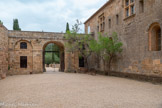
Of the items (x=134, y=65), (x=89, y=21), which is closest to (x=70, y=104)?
(x=134, y=65)

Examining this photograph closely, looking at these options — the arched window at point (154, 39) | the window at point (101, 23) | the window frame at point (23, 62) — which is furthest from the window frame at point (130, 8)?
the window frame at point (23, 62)

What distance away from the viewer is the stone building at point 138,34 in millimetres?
9378

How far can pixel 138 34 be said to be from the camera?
1080 centimetres

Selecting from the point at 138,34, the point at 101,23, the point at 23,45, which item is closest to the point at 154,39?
the point at 138,34

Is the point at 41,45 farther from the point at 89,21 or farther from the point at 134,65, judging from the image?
the point at 134,65

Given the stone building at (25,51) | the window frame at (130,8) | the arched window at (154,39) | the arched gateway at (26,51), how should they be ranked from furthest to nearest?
the arched gateway at (26,51) → the stone building at (25,51) → the window frame at (130,8) → the arched window at (154,39)

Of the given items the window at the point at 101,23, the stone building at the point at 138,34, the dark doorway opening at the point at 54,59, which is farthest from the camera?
the dark doorway opening at the point at 54,59

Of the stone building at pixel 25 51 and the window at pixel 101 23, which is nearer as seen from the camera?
the stone building at pixel 25 51

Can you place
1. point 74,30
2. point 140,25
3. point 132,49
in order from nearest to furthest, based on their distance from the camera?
point 140,25 → point 132,49 → point 74,30

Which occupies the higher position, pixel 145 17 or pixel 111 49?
pixel 145 17

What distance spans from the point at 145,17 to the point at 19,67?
44.0ft

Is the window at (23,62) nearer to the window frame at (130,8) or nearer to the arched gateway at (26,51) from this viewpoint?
the arched gateway at (26,51)

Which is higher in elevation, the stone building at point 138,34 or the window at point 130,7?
the window at point 130,7

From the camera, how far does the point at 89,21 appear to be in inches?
841
